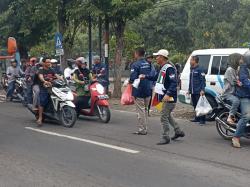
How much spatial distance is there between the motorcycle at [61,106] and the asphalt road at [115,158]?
0.89 feet

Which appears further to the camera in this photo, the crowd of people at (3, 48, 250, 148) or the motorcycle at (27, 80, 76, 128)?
the motorcycle at (27, 80, 76, 128)

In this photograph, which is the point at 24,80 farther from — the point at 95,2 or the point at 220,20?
the point at 220,20

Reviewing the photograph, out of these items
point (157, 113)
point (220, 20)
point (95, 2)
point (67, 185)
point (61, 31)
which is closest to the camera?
point (67, 185)

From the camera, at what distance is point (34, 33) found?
2548cm

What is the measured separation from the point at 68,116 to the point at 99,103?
37.6 inches

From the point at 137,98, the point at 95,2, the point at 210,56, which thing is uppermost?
the point at 95,2

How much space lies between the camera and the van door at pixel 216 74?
42.6 ft

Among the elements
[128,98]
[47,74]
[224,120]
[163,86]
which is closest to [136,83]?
[128,98]

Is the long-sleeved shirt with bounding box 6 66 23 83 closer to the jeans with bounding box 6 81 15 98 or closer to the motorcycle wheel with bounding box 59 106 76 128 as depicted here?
the jeans with bounding box 6 81 15 98

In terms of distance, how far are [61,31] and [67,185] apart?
15988 mm

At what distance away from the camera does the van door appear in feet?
42.6

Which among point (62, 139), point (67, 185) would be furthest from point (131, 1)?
point (67, 185)

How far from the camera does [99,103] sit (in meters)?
12.3

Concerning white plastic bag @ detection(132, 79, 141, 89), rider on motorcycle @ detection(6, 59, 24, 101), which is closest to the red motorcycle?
white plastic bag @ detection(132, 79, 141, 89)
